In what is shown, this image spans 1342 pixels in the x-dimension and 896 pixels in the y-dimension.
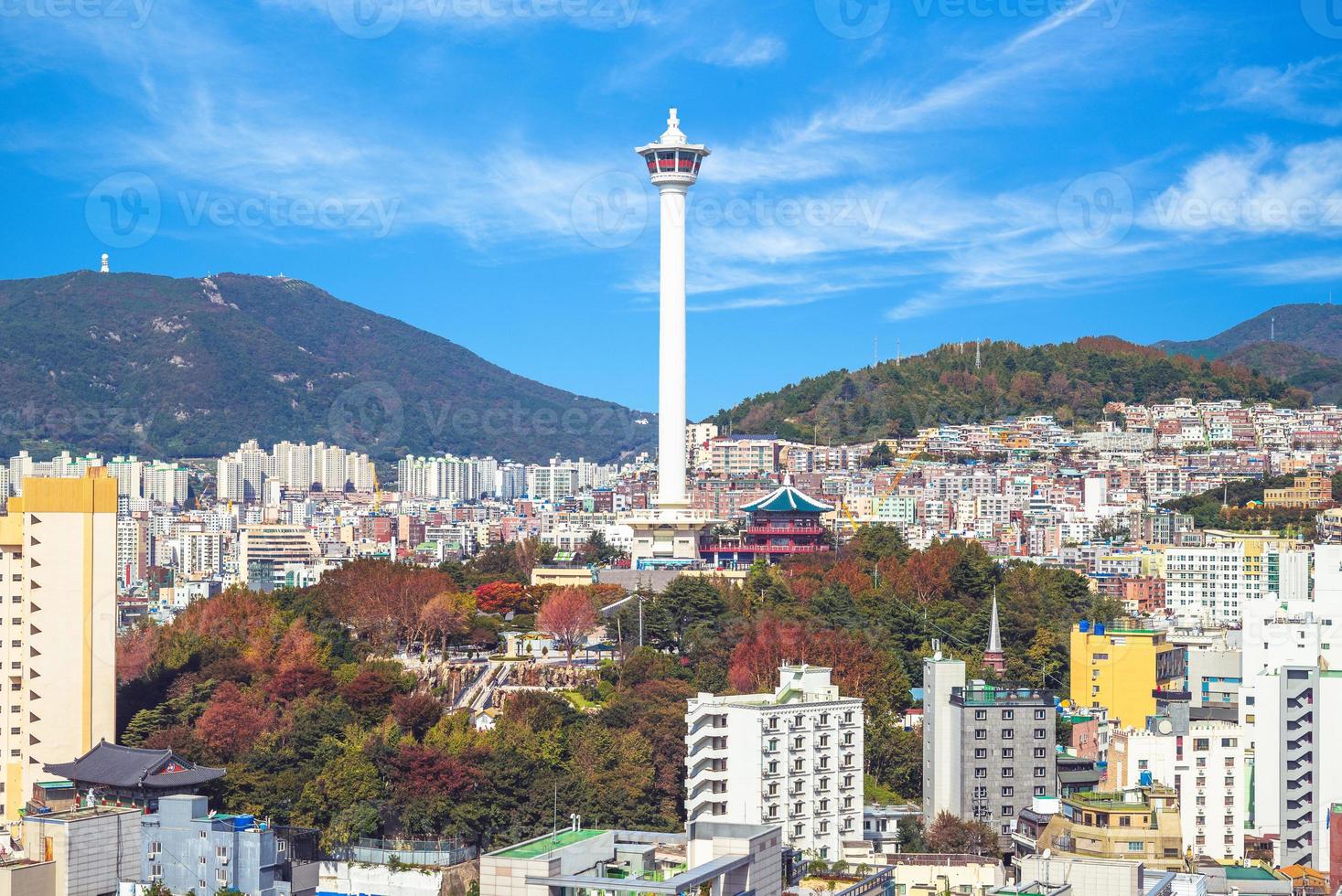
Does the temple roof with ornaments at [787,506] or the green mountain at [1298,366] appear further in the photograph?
the green mountain at [1298,366]

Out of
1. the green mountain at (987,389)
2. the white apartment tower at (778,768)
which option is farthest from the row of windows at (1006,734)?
the green mountain at (987,389)

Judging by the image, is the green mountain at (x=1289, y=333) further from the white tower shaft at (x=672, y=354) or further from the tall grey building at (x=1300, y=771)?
the tall grey building at (x=1300, y=771)

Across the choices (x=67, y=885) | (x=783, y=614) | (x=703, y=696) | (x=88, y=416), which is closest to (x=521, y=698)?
(x=703, y=696)

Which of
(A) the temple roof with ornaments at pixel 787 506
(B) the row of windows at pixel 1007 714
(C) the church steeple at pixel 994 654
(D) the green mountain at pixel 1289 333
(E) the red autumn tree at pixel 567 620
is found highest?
(D) the green mountain at pixel 1289 333

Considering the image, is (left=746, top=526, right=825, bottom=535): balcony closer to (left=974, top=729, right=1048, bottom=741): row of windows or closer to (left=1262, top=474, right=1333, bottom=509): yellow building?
(left=974, top=729, right=1048, bottom=741): row of windows

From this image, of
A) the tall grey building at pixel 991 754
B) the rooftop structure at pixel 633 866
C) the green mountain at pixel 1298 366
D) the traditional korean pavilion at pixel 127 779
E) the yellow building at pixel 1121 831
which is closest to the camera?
the rooftop structure at pixel 633 866

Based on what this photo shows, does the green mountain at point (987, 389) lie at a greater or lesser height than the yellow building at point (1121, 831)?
greater

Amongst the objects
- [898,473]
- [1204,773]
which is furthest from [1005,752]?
[898,473]

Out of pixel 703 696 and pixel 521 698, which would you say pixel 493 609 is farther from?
pixel 703 696
